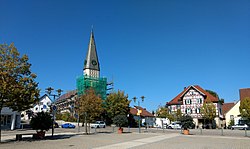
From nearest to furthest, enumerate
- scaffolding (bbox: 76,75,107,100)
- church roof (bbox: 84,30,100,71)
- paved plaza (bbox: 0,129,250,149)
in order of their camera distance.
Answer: paved plaza (bbox: 0,129,250,149), scaffolding (bbox: 76,75,107,100), church roof (bbox: 84,30,100,71)

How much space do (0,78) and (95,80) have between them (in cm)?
5568

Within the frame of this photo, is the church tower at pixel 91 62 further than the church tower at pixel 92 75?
Yes

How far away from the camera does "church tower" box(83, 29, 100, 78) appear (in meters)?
86.5

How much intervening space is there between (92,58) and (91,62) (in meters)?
2.65

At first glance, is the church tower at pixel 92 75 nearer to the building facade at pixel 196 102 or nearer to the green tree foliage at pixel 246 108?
A: the building facade at pixel 196 102

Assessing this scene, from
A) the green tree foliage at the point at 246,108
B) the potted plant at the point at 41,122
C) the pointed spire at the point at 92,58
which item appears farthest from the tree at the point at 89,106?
the pointed spire at the point at 92,58

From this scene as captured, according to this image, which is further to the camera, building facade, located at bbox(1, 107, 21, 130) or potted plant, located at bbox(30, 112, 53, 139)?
building facade, located at bbox(1, 107, 21, 130)

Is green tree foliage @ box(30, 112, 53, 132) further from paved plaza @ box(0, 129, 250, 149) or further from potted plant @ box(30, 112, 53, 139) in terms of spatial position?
paved plaza @ box(0, 129, 250, 149)

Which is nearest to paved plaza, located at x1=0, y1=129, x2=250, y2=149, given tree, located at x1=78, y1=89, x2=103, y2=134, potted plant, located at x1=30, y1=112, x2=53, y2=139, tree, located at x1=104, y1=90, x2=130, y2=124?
potted plant, located at x1=30, y1=112, x2=53, y2=139

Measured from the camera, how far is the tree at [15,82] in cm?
1669

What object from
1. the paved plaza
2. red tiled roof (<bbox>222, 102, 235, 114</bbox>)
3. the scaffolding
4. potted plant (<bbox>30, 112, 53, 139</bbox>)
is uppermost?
the scaffolding

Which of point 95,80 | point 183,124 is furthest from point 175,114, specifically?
point 183,124

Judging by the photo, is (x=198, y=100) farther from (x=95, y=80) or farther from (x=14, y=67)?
(x=14, y=67)

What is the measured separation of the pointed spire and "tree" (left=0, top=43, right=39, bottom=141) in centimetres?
6832
